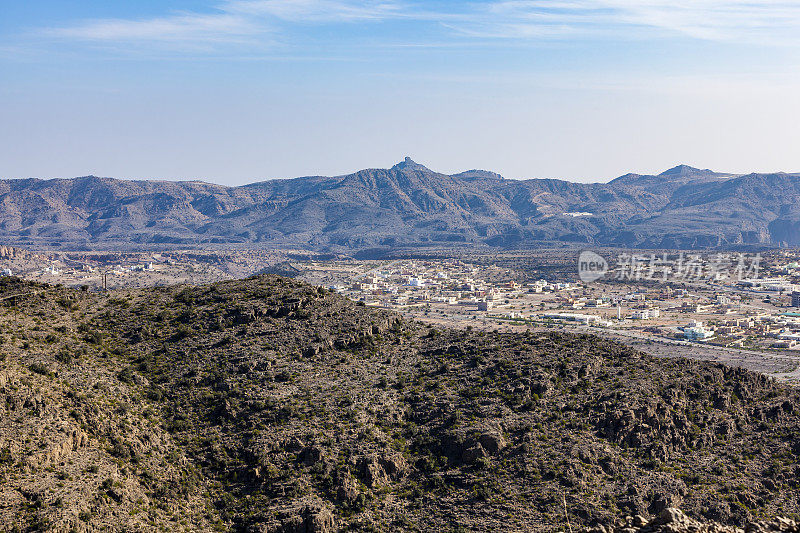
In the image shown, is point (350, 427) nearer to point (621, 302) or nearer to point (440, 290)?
point (621, 302)

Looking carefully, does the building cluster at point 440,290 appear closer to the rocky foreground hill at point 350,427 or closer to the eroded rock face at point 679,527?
the rocky foreground hill at point 350,427

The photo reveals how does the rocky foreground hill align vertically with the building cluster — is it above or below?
above

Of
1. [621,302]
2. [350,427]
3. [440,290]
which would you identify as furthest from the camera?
[440,290]

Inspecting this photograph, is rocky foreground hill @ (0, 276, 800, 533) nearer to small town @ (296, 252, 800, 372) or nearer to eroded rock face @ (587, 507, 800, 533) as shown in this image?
eroded rock face @ (587, 507, 800, 533)

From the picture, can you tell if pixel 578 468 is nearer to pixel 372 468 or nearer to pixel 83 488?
pixel 372 468

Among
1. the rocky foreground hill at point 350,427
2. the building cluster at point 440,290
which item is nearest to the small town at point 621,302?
the building cluster at point 440,290

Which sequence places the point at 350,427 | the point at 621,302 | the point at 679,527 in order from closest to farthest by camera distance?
the point at 679,527 → the point at 350,427 → the point at 621,302

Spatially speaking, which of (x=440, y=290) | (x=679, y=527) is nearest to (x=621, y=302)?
(x=440, y=290)

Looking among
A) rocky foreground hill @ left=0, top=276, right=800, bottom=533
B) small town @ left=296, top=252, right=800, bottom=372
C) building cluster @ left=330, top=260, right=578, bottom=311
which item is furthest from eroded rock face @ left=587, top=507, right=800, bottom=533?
building cluster @ left=330, top=260, right=578, bottom=311
